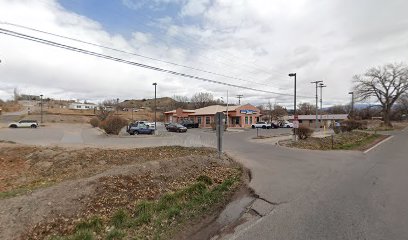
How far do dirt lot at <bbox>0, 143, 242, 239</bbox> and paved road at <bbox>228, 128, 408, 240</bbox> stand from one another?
1.56m

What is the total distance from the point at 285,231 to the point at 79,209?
14.1 ft

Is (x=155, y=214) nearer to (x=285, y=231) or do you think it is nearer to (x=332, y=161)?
(x=285, y=231)

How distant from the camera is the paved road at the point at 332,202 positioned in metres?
5.19

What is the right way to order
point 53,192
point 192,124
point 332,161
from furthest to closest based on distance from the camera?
point 192,124 → point 332,161 → point 53,192

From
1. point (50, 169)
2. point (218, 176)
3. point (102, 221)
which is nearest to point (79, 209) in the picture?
point (102, 221)

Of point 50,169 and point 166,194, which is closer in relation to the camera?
point 166,194

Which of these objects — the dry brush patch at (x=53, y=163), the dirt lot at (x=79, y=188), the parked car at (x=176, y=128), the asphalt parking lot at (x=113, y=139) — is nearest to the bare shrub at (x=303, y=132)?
the asphalt parking lot at (x=113, y=139)

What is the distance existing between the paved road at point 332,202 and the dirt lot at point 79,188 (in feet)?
5.12

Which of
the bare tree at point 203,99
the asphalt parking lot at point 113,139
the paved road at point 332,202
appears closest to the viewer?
the paved road at point 332,202

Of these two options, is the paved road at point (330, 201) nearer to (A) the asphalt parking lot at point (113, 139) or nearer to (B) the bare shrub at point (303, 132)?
(A) the asphalt parking lot at point (113, 139)

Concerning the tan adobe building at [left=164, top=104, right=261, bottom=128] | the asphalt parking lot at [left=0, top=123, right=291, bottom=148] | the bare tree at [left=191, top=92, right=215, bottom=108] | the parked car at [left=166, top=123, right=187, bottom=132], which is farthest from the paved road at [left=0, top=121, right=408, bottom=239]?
the bare tree at [left=191, top=92, right=215, bottom=108]

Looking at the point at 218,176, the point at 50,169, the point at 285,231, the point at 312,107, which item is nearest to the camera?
the point at 285,231

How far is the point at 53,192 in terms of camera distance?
6.58m

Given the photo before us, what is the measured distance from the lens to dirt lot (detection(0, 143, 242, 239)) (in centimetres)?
543
